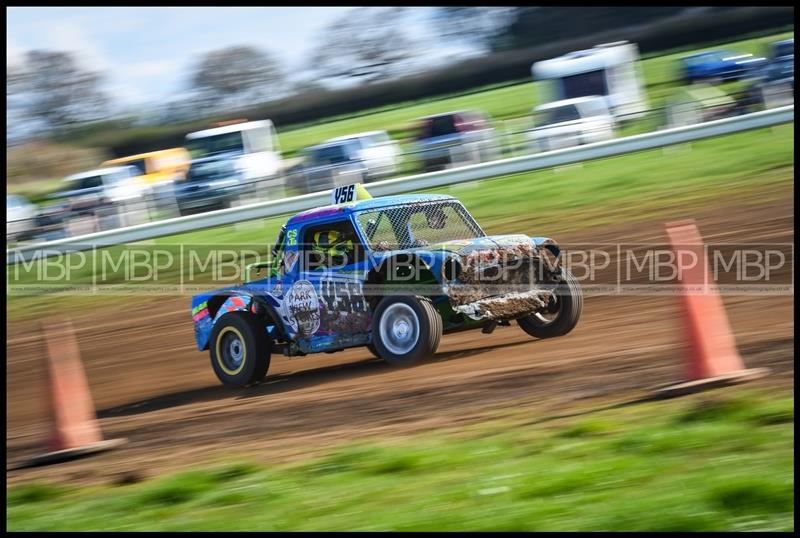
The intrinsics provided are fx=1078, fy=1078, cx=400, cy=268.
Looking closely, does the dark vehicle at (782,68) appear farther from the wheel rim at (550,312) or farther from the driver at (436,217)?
the driver at (436,217)

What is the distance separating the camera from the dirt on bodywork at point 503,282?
30.4 feet

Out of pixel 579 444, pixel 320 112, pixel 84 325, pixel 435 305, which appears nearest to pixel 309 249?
pixel 435 305

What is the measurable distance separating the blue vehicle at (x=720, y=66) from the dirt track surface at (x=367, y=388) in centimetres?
1189

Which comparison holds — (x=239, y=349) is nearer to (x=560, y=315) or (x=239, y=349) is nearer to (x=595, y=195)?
(x=560, y=315)

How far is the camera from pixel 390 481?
608cm

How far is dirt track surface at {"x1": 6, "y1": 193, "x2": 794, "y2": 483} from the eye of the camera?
24.6 ft

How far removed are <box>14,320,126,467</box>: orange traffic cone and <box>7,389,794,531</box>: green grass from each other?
1.04 m

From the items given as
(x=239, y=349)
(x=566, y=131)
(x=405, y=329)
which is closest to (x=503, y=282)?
(x=405, y=329)

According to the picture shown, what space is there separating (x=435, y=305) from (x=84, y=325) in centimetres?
837

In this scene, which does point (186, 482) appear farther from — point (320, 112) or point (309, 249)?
point (320, 112)

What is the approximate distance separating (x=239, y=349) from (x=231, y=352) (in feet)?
0.47

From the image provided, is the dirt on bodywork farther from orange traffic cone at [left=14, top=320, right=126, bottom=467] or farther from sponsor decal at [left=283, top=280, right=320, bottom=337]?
orange traffic cone at [left=14, top=320, right=126, bottom=467]

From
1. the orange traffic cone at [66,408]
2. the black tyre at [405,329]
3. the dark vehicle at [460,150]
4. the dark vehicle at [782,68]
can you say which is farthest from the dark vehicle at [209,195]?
the orange traffic cone at [66,408]

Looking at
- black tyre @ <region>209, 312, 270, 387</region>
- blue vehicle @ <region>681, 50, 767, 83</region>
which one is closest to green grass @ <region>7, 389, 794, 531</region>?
black tyre @ <region>209, 312, 270, 387</region>
